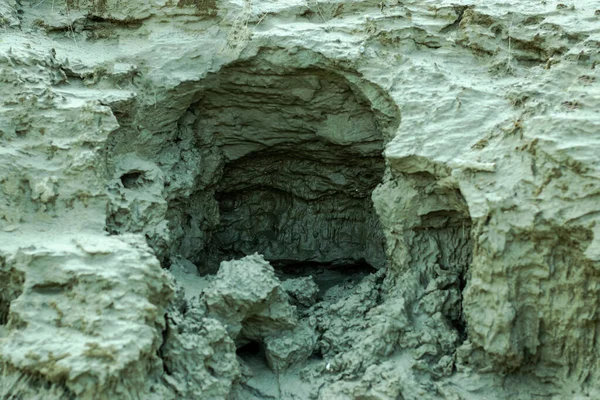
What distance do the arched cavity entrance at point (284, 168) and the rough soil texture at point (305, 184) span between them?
2 centimetres

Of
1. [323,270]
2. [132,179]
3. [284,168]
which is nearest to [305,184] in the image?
[284,168]

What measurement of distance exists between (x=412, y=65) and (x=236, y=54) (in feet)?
3.41

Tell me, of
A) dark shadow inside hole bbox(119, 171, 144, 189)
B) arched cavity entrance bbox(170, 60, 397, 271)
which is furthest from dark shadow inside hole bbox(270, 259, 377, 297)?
dark shadow inside hole bbox(119, 171, 144, 189)

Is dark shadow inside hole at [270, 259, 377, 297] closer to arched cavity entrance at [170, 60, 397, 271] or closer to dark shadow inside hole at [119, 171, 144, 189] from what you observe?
arched cavity entrance at [170, 60, 397, 271]

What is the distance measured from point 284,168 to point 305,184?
0.61 ft

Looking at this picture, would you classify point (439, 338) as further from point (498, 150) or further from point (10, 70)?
point (10, 70)

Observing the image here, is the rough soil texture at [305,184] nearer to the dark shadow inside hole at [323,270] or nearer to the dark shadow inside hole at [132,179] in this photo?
the dark shadow inside hole at [132,179]

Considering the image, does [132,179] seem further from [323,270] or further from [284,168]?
[323,270]

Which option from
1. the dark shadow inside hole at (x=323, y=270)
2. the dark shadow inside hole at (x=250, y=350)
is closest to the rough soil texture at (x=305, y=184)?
the dark shadow inside hole at (x=250, y=350)

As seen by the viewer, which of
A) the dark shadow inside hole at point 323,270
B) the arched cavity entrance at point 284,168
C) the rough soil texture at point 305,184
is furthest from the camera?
the dark shadow inside hole at point 323,270

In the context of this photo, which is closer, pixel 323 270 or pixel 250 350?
pixel 250 350

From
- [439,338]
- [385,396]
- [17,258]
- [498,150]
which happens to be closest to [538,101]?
[498,150]

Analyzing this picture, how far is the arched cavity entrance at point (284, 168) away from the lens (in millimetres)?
4680

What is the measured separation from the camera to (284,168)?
5355 mm
